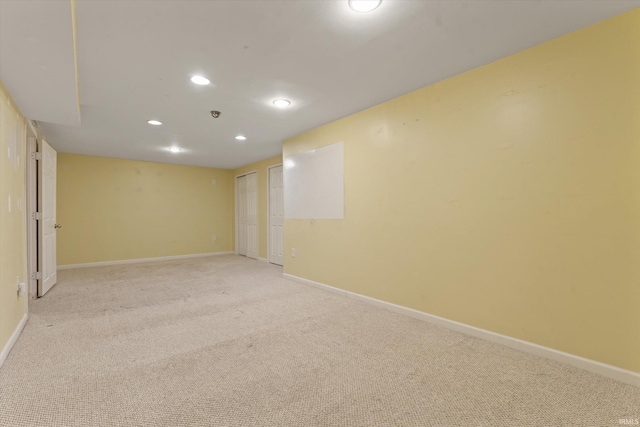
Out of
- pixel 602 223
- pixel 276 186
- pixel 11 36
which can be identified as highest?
pixel 11 36

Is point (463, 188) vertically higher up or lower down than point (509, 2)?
lower down

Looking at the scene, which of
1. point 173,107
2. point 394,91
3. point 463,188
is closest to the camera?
point 463,188

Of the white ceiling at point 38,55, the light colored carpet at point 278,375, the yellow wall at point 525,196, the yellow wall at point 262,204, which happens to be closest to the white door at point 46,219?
the light colored carpet at point 278,375

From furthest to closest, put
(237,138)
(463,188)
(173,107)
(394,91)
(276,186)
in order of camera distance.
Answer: (276,186)
(237,138)
(173,107)
(394,91)
(463,188)

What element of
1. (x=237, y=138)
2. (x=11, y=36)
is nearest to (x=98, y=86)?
(x=11, y=36)

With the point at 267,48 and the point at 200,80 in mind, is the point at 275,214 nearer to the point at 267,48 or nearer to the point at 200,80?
the point at 200,80

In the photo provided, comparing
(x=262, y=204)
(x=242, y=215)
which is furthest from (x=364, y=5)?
(x=242, y=215)

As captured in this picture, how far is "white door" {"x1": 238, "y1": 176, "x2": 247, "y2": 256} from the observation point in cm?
712

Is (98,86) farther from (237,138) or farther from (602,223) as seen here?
(602,223)

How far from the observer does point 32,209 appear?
3.50m

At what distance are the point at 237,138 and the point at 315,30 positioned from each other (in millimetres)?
2904

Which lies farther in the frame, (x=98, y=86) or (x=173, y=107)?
(x=173, y=107)

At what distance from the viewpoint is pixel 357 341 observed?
2.32 m

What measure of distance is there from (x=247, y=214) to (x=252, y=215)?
28 centimetres
